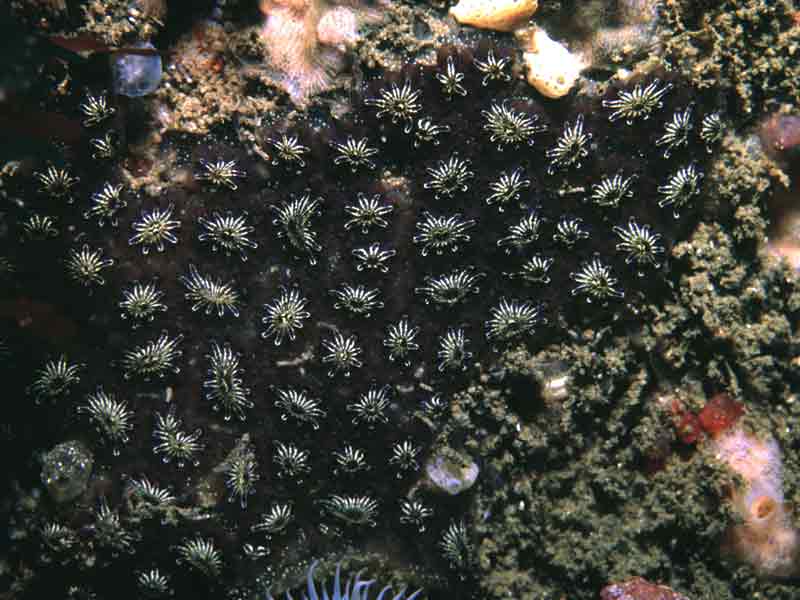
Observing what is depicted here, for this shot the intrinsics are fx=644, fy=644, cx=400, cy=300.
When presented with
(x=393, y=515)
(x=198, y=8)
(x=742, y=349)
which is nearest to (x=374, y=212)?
(x=198, y=8)

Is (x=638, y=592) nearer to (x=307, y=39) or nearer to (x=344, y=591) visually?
(x=344, y=591)

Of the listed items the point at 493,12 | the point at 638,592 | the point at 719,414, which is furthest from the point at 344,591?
the point at 493,12

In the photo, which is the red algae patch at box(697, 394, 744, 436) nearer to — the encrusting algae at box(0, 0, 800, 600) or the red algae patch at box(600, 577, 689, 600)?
the encrusting algae at box(0, 0, 800, 600)

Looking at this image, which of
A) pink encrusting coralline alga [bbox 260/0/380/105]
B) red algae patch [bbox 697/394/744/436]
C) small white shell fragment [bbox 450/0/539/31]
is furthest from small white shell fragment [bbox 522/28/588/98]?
red algae patch [bbox 697/394/744/436]

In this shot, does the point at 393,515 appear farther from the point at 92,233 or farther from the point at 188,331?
the point at 92,233

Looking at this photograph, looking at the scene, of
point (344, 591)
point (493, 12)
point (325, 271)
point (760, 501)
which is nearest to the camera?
point (493, 12)
